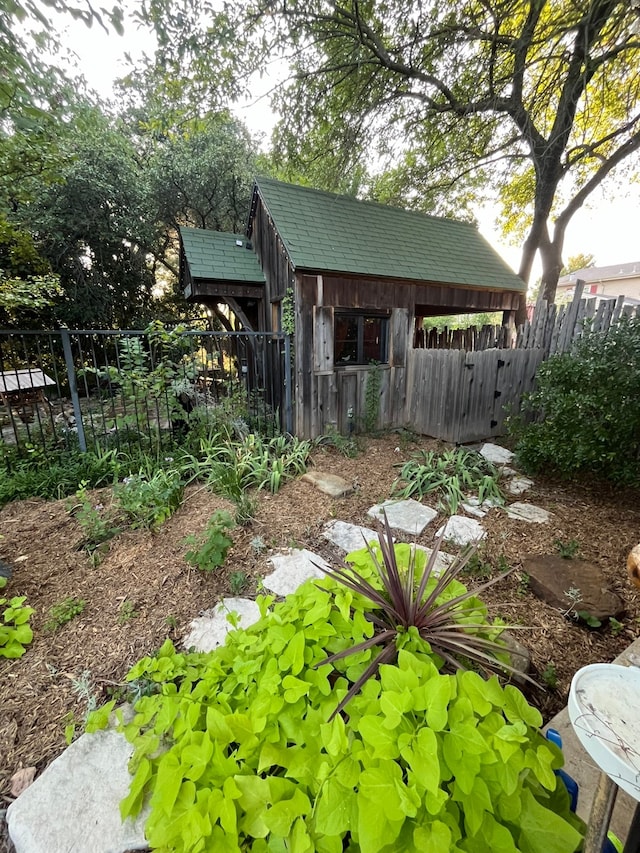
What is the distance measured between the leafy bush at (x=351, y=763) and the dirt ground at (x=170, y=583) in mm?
506

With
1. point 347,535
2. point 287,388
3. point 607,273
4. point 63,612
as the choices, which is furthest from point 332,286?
point 607,273

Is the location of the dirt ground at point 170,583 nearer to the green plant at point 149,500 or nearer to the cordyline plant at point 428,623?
the green plant at point 149,500

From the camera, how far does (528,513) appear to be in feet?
10.6

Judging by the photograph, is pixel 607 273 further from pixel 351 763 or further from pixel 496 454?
pixel 351 763

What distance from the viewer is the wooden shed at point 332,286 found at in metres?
5.19

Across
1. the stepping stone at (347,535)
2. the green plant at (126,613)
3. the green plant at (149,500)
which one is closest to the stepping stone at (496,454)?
the stepping stone at (347,535)

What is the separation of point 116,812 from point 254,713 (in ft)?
2.37

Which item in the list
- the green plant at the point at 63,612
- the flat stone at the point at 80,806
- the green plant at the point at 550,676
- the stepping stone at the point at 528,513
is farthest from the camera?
the stepping stone at the point at 528,513

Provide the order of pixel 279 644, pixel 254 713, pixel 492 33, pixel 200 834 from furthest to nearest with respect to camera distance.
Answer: pixel 492 33 → pixel 279 644 → pixel 254 713 → pixel 200 834

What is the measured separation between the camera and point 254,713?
3.39 feet

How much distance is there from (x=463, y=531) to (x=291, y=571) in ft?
5.06

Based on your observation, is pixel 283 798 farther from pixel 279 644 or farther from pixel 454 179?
pixel 454 179

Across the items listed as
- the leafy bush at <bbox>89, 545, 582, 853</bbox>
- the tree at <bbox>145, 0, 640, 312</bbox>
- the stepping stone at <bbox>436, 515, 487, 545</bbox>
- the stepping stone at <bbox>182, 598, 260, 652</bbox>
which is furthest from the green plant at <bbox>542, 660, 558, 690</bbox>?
the tree at <bbox>145, 0, 640, 312</bbox>

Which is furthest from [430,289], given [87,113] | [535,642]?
[535,642]
